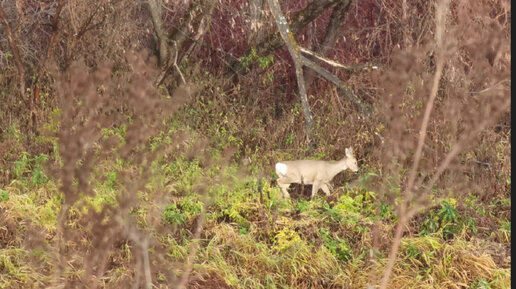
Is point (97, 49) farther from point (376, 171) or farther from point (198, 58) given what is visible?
point (376, 171)

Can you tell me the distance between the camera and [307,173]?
666 centimetres

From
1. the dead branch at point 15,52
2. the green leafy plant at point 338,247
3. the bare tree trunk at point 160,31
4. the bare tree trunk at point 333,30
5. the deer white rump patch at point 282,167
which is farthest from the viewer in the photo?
the bare tree trunk at point 333,30

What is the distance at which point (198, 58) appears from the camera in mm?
9617

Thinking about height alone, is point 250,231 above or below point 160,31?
below

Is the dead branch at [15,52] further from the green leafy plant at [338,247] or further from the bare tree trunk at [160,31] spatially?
the green leafy plant at [338,247]

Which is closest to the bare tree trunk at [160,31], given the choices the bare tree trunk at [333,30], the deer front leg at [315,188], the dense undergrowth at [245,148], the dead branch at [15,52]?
the dense undergrowth at [245,148]

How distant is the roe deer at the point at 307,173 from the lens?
21.8 feet

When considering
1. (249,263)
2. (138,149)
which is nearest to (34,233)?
(249,263)

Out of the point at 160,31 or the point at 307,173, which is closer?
the point at 307,173

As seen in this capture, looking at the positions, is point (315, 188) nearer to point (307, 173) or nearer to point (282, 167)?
point (307, 173)

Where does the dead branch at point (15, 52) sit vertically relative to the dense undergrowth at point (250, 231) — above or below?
above

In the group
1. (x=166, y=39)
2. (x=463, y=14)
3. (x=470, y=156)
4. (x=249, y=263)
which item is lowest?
(x=249, y=263)

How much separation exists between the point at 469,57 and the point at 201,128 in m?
2.83

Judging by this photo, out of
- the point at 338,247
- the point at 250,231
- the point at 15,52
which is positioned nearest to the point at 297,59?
the point at 250,231
